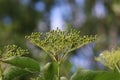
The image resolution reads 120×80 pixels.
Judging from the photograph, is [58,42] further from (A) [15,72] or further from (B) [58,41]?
(A) [15,72]

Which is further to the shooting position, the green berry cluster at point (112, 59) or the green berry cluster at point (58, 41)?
the green berry cluster at point (112, 59)

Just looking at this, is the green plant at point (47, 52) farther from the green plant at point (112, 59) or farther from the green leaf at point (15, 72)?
the green plant at point (112, 59)

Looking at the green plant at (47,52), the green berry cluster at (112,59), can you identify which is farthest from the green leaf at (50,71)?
the green berry cluster at (112,59)

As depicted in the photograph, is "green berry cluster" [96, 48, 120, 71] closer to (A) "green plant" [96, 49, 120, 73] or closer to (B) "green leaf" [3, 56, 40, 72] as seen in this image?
(A) "green plant" [96, 49, 120, 73]

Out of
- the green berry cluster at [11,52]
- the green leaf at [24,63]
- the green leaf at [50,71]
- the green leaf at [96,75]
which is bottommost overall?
the green leaf at [96,75]

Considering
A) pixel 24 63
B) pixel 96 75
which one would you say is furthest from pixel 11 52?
pixel 96 75

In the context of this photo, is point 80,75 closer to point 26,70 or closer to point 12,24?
point 26,70
